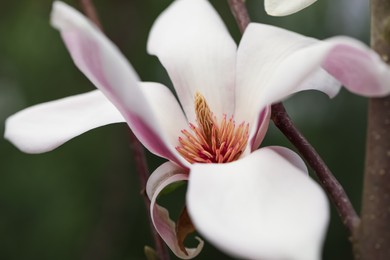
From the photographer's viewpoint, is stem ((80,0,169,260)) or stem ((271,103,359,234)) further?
stem ((80,0,169,260))

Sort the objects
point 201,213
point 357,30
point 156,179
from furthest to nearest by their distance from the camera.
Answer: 1. point 357,30
2. point 156,179
3. point 201,213

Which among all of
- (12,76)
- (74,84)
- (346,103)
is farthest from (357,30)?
(12,76)

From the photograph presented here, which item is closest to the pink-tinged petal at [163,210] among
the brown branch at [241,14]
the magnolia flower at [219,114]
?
the magnolia flower at [219,114]

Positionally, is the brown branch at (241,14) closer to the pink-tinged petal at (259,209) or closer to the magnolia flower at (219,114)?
the magnolia flower at (219,114)

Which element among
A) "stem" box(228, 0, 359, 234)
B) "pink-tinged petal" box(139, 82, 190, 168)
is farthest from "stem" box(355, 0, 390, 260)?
"pink-tinged petal" box(139, 82, 190, 168)

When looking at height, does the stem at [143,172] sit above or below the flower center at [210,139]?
below

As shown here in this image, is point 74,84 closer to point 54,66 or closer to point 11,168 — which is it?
point 54,66

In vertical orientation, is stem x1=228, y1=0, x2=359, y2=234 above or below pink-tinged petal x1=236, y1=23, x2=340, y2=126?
below

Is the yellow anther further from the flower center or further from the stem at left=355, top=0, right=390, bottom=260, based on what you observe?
the stem at left=355, top=0, right=390, bottom=260
